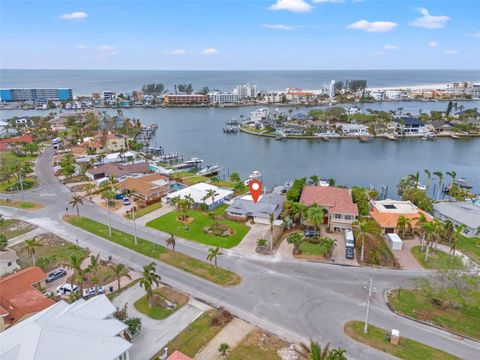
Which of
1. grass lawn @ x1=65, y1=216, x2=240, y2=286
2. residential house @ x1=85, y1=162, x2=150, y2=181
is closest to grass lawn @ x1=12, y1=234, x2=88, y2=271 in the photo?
grass lawn @ x1=65, y1=216, x2=240, y2=286

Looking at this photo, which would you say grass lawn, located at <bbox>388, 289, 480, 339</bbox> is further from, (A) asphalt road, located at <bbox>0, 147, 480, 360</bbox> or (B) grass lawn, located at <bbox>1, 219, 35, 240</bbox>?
(B) grass lawn, located at <bbox>1, 219, 35, 240</bbox>

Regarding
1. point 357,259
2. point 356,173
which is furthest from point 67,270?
point 356,173

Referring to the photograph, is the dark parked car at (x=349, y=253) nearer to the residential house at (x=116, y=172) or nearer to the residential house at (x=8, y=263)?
the residential house at (x=8, y=263)

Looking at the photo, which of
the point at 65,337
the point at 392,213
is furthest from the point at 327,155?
the point at 65,337

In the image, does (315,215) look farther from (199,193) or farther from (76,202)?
(76,202)

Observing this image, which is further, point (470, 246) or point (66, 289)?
point (470, 246)

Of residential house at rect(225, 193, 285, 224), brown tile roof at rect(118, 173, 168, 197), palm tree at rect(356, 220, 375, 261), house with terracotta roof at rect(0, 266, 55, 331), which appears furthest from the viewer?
brown tile roof at rect(118, 173, 168, 197)

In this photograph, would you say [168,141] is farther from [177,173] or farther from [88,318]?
[88,318]
